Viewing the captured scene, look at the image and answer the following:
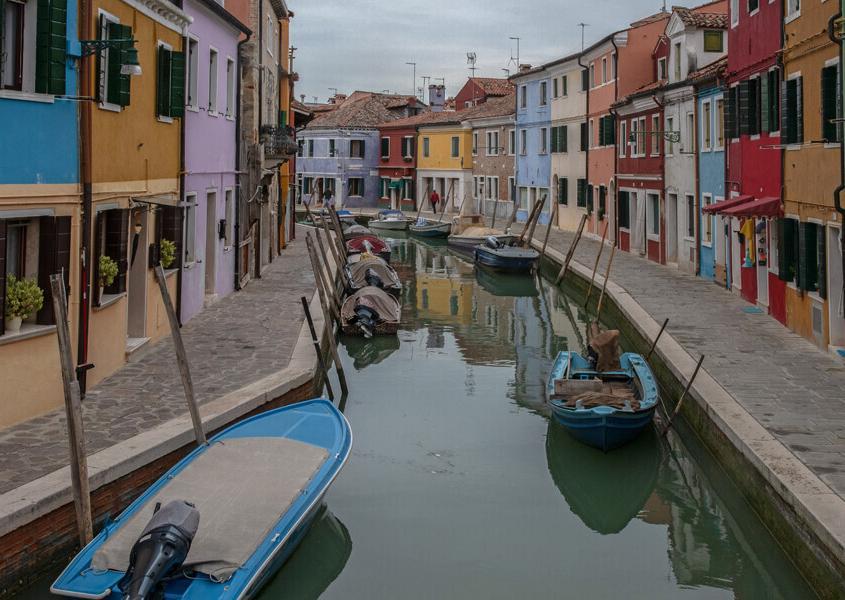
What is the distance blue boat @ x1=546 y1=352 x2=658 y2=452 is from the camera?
40.4 feet

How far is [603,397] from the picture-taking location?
42.3 feet

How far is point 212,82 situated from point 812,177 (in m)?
11.6

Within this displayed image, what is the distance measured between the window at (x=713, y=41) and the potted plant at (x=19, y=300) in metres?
21.3

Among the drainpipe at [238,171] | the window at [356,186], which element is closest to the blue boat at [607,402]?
the drainpipe at [238,171]

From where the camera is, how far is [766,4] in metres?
18.2

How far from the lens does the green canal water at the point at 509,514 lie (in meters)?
9.16

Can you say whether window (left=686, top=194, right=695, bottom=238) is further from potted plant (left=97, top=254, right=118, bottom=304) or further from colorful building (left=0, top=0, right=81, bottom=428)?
colorful building (left=0, top=0, right=81, bottom=428)

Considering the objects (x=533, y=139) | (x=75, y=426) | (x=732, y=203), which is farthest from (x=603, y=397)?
(x=533, y=139)

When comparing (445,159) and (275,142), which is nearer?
(275,142)

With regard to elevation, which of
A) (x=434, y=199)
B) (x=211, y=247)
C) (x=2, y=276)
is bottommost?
(x=2, y=276)

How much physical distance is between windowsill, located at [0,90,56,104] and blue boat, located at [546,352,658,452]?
7.20 meters

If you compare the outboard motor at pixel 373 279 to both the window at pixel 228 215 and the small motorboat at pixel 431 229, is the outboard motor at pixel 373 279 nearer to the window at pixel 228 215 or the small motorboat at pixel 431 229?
the window at pixel 228 215

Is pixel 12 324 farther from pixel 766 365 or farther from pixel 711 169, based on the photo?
pixel 711 169

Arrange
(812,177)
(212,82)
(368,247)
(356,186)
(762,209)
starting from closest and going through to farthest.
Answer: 1. (812,177)
2. (762,209)
3. (212,82)
4. (368,247)
5. (356,186)
